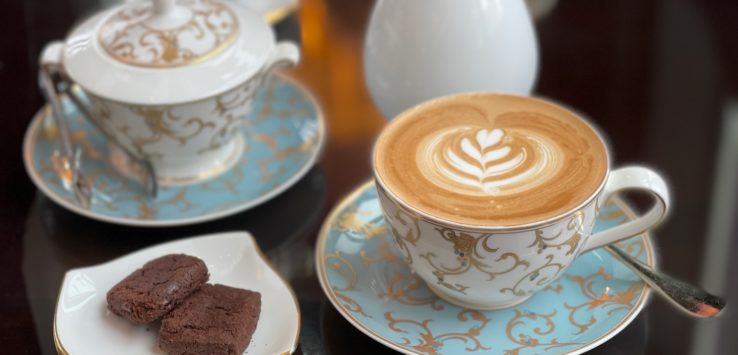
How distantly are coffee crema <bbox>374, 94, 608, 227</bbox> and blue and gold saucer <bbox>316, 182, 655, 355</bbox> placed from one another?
113mm

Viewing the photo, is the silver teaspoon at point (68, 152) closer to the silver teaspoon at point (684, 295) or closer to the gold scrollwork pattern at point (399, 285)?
the gold scrollwork pattern at point (399, 285)

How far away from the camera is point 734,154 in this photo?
0.92 meters

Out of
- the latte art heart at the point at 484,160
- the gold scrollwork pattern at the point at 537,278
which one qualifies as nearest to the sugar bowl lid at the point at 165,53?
the latte art heart at the point at 484,160

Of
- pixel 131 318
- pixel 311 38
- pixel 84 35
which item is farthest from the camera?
pixel 311 38

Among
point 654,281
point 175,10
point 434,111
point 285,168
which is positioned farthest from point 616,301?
point 175,10

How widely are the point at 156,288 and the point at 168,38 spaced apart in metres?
0.27

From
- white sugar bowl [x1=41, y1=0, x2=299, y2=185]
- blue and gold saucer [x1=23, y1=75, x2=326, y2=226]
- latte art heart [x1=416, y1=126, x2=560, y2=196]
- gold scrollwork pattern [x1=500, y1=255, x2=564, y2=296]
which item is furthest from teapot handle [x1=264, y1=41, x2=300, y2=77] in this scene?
gold scrollwork pattern [x1=500, y1=255, x2=564, y2=296]

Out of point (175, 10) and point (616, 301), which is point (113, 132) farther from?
point (616, 301)

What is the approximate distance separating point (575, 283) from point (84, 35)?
20.8 inches

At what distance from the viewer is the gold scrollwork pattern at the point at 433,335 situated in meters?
0.72

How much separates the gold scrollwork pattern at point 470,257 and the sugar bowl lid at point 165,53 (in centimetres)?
29

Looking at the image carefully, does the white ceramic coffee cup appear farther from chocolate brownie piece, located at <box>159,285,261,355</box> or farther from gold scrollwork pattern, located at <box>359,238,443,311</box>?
chocolate brownie piece, located at <box>159,285,261,355</box>

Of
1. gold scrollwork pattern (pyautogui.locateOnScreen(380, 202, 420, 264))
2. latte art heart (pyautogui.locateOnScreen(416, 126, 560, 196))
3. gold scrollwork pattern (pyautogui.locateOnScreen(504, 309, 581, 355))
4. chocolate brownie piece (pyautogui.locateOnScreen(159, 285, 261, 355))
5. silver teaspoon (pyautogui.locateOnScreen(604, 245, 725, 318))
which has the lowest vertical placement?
chocolate brownie piece (pyautogui.locateOnScreen(159, 285, 261, 355))

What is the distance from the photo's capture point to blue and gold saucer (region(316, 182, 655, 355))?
0.72 m
